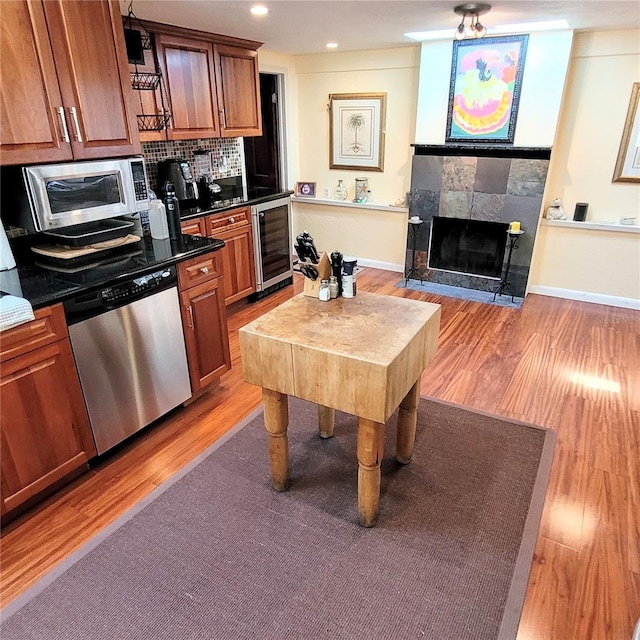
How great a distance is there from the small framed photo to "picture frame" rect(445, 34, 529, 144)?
174 centimetres

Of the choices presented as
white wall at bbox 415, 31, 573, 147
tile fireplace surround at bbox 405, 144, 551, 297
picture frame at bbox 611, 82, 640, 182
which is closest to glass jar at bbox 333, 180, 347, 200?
tile fireplace surround at bbox 405, 144, 551, 297

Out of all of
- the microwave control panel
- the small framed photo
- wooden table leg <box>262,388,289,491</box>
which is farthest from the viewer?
the small framed photo

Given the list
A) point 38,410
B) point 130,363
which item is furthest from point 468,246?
point 38,410

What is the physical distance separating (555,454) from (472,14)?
110 inches

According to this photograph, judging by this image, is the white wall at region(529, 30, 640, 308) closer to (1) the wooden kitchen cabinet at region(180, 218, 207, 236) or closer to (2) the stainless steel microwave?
(1) the wooden kitchen cabinet at region(180, 218, 207, 236)

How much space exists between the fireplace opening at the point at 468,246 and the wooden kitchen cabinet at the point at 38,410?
3658mm

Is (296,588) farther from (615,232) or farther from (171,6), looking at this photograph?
(615,232)

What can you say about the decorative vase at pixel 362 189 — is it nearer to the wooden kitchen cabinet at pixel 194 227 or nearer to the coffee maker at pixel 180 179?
the coffee maker at pixel 180 179

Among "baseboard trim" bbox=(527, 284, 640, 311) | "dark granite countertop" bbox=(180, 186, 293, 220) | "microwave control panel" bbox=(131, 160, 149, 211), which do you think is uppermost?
"microwave control panel" bbox=(131, 160, 149, 211)

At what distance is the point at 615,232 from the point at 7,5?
174 inches

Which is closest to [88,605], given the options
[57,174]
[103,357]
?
[103,357]

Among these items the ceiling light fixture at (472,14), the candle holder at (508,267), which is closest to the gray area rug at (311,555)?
the candle holder at (508,267)

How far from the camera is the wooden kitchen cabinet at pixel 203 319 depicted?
2.49 m

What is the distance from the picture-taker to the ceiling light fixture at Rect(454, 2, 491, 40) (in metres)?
2.85
